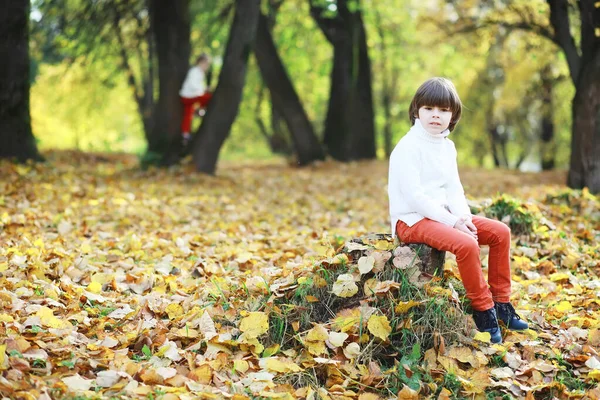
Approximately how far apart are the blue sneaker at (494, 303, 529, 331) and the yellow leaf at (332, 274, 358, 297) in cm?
89

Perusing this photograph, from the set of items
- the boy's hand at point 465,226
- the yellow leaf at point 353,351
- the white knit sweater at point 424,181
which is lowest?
the yellow leaf at point 353,351

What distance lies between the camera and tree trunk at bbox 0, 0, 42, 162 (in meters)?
8.40

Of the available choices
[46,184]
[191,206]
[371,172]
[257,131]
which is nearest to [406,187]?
[191,206]

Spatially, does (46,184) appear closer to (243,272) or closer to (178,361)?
(243,272)

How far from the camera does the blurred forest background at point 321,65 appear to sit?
31.3 feet

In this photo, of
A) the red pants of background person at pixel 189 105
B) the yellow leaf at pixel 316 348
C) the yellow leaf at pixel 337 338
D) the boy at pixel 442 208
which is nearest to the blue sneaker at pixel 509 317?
the boy at pixel 442 208

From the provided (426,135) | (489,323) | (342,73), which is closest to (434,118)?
(426,135)

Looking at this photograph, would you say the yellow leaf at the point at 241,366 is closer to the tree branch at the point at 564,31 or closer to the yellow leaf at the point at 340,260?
the yellow leaf at the point at 340,260

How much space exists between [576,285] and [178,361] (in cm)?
286

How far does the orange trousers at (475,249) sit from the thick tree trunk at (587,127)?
205 inches

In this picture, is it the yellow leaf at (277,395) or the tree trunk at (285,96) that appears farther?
the tree trunk at (285,96)

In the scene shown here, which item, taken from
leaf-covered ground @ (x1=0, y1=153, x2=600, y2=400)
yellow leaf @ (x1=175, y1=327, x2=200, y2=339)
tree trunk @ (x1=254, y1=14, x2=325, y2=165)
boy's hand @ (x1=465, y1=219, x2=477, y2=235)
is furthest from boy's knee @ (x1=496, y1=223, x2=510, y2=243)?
tree trunk @ (x1=254, y1=14, x2=325, y2=165)

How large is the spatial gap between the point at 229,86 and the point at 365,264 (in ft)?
21.4

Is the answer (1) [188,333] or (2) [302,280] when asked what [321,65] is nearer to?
(2) [302,280]
